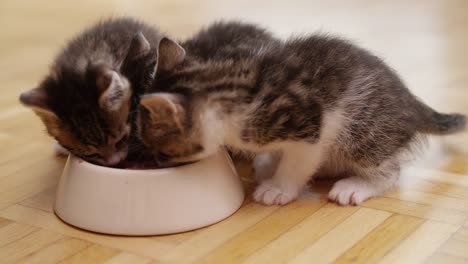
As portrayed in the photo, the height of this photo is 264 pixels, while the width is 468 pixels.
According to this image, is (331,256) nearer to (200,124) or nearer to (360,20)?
(200,124)

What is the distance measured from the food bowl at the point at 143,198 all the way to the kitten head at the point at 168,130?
0.05 m

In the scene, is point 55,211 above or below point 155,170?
below

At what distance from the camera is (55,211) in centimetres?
205

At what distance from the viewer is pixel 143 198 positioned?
6.10ft

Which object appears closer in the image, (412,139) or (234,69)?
(234,69)

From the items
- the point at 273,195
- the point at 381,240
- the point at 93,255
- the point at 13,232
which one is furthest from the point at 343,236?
the point at 13,232

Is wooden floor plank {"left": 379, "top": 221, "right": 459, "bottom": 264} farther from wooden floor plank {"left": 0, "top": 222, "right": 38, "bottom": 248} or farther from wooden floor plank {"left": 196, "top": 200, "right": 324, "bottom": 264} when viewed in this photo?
wooden floor plank {"left": 0, "top": 222, "right": 38, "bottom": 248}

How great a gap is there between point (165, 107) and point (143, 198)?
249 millimetres

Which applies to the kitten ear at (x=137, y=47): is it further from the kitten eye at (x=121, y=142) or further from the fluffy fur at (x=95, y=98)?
the kitten eye at (x=121, y=142)

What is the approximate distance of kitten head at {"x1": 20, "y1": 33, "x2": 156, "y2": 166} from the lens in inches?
77.1

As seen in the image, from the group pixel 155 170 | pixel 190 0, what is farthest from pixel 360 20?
pixel 155 170

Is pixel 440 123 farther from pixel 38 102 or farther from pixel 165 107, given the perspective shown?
pixel 38 102

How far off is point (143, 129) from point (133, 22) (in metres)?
0.75

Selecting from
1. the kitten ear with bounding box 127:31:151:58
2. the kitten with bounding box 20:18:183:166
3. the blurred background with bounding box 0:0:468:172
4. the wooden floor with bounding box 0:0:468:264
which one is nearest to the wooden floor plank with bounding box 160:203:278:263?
the wooden floor with bounding box 0:0:468:264
